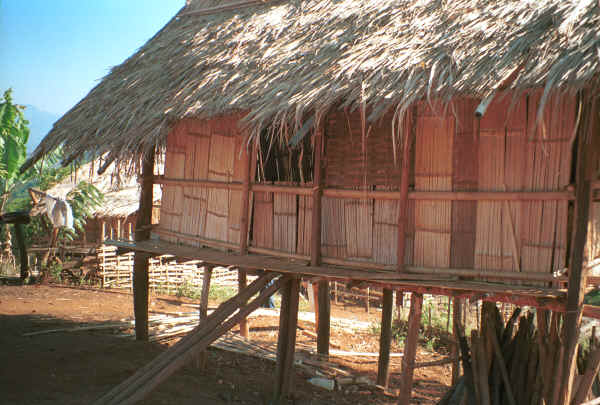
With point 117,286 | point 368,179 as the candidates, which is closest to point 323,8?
point 368,179

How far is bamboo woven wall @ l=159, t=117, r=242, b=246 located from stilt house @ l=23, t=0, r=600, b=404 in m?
0.02

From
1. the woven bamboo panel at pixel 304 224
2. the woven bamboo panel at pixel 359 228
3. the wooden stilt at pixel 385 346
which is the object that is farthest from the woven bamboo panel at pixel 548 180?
the wooden stilt at pixel 385 346

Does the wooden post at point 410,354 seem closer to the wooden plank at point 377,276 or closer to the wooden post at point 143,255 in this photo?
the wooden plank at point 377,276

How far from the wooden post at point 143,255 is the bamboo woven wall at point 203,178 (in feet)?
1.30

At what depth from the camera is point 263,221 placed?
6391 millimetres

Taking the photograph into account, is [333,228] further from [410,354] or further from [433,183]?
[410,354]

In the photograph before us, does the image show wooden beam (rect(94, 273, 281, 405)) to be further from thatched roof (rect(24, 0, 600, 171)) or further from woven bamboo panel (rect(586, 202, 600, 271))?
woven bamboo panel (rect(586, 202, 600, 271))

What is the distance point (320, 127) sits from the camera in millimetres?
5918

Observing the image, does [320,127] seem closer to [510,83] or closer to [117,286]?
[510,83]

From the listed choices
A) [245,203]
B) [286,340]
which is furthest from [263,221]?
[286,340]

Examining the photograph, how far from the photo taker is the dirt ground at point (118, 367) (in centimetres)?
655

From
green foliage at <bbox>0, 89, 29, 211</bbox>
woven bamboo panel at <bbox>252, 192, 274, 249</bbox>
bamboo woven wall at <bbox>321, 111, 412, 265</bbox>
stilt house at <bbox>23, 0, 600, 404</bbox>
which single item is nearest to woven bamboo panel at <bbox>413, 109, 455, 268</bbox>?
stilt house at <bbox>23, 0, 600, 404</bbox>

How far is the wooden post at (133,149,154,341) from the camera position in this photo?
8047 millimetres

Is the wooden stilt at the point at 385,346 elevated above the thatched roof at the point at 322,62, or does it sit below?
below
